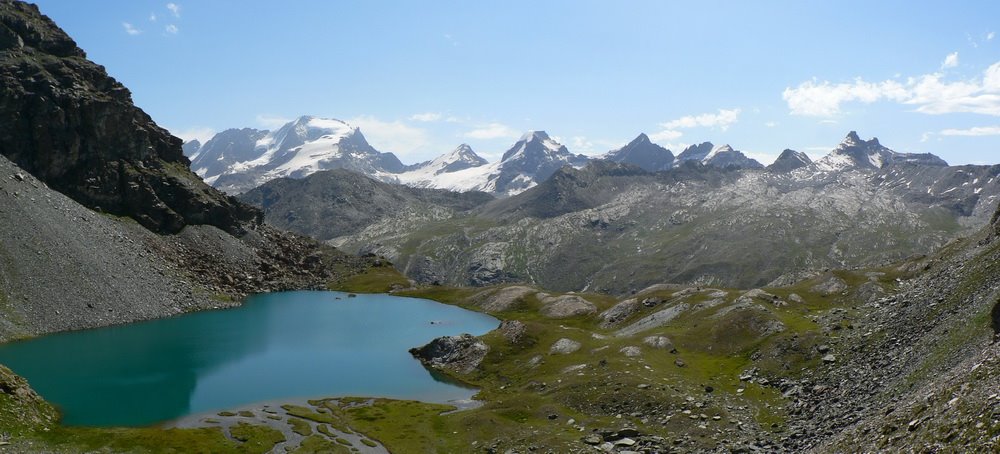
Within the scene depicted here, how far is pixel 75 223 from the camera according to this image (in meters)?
150

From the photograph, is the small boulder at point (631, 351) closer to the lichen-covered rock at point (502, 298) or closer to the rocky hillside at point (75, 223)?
the lichen-covered rock at point (502, 298)

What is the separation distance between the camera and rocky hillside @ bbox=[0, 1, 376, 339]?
125 metres

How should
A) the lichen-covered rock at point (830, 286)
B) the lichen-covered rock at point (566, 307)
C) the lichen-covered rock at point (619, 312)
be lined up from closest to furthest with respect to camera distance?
the lichen-covered rock at point (830, 286)
the lichen-covered rock at point (619, 312)
the lichen-covered rock at point (566, 307)

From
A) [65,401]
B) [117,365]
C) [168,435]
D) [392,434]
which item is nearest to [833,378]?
[392,434]

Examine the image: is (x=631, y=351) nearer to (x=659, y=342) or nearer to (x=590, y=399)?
(x=659, y=342)

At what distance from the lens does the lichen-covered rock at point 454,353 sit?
109 m

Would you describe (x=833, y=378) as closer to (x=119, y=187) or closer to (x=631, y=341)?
(x=631, y=341)

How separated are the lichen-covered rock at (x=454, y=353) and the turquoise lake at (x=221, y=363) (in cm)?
316

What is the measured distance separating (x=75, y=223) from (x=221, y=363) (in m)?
70.4

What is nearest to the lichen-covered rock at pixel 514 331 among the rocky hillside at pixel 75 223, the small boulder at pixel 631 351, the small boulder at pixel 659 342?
the small boulder at pixel 631 351

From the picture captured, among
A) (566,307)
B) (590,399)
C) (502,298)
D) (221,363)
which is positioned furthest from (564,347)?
(502,298)

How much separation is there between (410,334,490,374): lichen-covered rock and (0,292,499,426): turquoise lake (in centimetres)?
316

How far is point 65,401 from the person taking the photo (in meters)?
79.9

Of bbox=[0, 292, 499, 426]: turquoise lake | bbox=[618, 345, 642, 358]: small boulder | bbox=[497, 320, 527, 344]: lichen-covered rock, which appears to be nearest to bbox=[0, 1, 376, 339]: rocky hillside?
bbox=[0, 292, 499, 426]: turquoise lake
